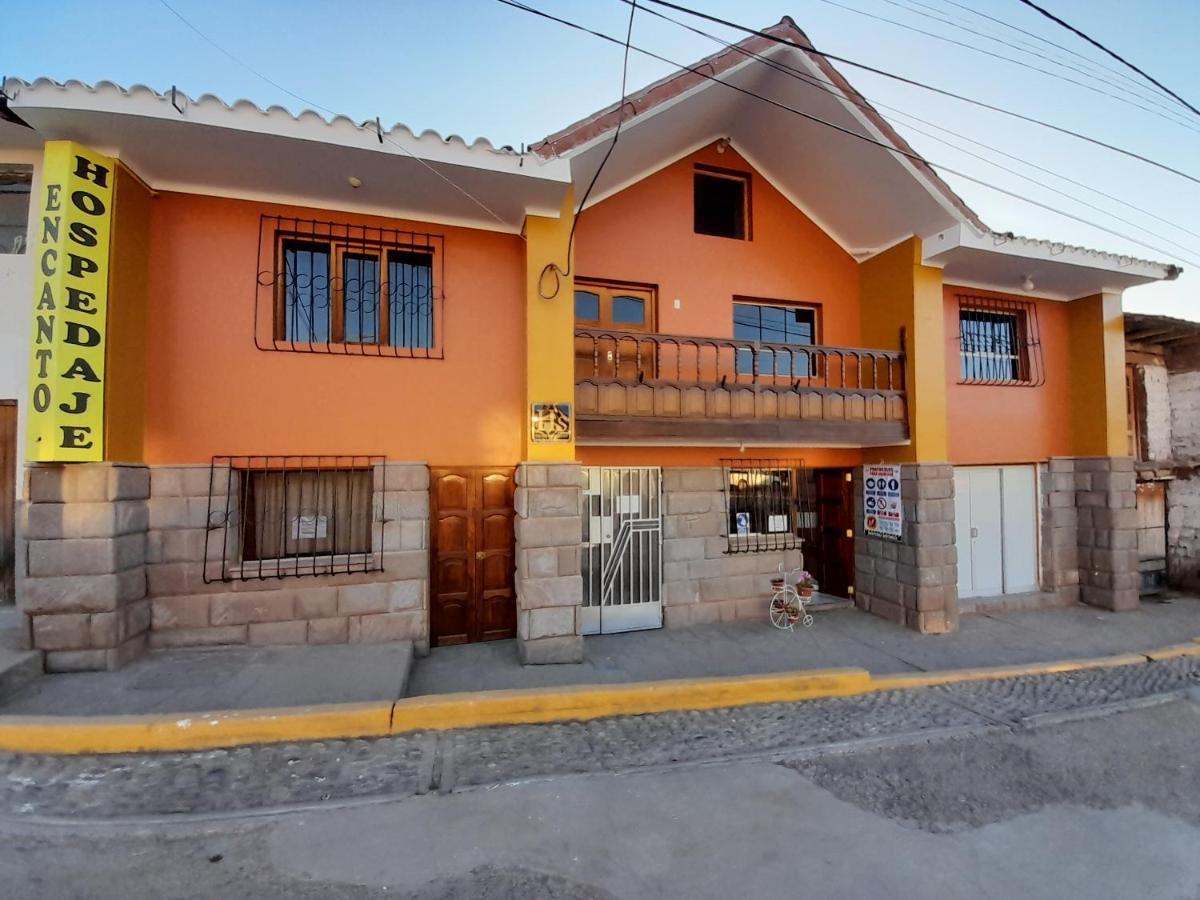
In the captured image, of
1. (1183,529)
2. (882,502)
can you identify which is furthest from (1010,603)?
(1183,529)

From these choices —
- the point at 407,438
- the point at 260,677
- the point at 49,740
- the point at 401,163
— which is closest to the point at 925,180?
the point at 401,163

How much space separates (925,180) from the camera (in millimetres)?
6668

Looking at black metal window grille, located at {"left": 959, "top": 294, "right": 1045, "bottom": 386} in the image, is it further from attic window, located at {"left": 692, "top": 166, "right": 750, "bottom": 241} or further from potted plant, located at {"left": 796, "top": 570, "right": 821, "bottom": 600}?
potted plant, located at {"left": 796, "top": 570, "right": 821, "bottom": 600}

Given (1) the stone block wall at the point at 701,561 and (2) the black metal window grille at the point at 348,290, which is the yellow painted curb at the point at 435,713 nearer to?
(1) the stone block wall at the point at 701,561

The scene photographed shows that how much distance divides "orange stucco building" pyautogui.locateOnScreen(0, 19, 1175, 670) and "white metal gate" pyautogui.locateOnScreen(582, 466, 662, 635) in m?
0.04

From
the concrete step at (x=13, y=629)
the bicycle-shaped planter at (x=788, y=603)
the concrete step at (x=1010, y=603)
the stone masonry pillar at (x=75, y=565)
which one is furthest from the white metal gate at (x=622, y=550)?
the concrete step at (x=13, y=629)

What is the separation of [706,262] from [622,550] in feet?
13.8

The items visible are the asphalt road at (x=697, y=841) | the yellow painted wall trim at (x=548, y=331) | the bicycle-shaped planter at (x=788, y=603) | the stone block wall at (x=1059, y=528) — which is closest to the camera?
the asphalt road at (x=697, y=841)

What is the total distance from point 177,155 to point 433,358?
9.60 feet

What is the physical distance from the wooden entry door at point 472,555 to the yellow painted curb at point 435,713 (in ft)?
5.72

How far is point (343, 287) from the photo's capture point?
5.93m

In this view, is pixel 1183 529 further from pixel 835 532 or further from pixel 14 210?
pixel 14 210

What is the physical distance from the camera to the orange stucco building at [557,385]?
16.5 ft

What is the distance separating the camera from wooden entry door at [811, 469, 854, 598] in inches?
329
